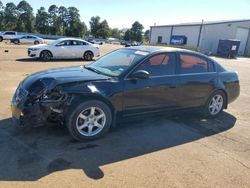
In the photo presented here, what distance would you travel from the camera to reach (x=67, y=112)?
400cm

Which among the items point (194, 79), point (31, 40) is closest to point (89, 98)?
point (194, 79)

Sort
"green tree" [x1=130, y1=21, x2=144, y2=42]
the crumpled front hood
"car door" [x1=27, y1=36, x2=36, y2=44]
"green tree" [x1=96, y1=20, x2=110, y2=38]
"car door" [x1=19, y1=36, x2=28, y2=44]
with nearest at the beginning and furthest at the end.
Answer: the crumpled front hood → "car door" [x1=19, y1=36, x2=28, y2=44] → "car door" [x1=27, y1=36, x2=36, y2=44] → "green tree" [x1=96, y1=20, x2=110, y2=38] → "green tree" [x1=130, y1=21, x2=144, y2=42]

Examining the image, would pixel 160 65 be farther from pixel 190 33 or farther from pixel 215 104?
pixel 190 33

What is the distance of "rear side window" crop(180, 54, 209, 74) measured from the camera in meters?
5.33

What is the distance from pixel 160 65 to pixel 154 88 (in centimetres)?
52

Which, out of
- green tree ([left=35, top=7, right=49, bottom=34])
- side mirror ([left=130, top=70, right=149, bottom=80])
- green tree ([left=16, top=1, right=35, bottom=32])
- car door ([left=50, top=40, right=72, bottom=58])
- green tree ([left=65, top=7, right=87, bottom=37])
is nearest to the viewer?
side mirror ([left=130, top=70, right=149, bottom=80])

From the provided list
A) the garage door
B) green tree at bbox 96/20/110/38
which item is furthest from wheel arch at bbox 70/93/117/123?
green tree at bbox 96/20/110/38

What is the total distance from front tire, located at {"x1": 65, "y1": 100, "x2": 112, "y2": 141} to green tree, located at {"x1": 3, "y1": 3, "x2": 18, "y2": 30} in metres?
83.0

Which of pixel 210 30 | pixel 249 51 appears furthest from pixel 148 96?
pixel 249 51

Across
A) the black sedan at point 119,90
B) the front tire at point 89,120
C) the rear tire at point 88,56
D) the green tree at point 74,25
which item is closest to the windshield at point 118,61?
the black sedan at point 119,90

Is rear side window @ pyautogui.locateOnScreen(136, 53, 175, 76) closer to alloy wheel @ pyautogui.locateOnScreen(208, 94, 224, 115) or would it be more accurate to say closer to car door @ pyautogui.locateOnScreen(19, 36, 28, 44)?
alloy wheel @ pyautogui.locateOnScreen(208, 94, 224, 115)

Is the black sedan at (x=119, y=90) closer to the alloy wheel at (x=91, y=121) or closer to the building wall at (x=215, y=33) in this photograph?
the alloy wheel at (x=91, y=121)

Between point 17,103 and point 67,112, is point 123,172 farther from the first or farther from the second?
point 17,103

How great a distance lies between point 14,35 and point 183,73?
36.2 metres
